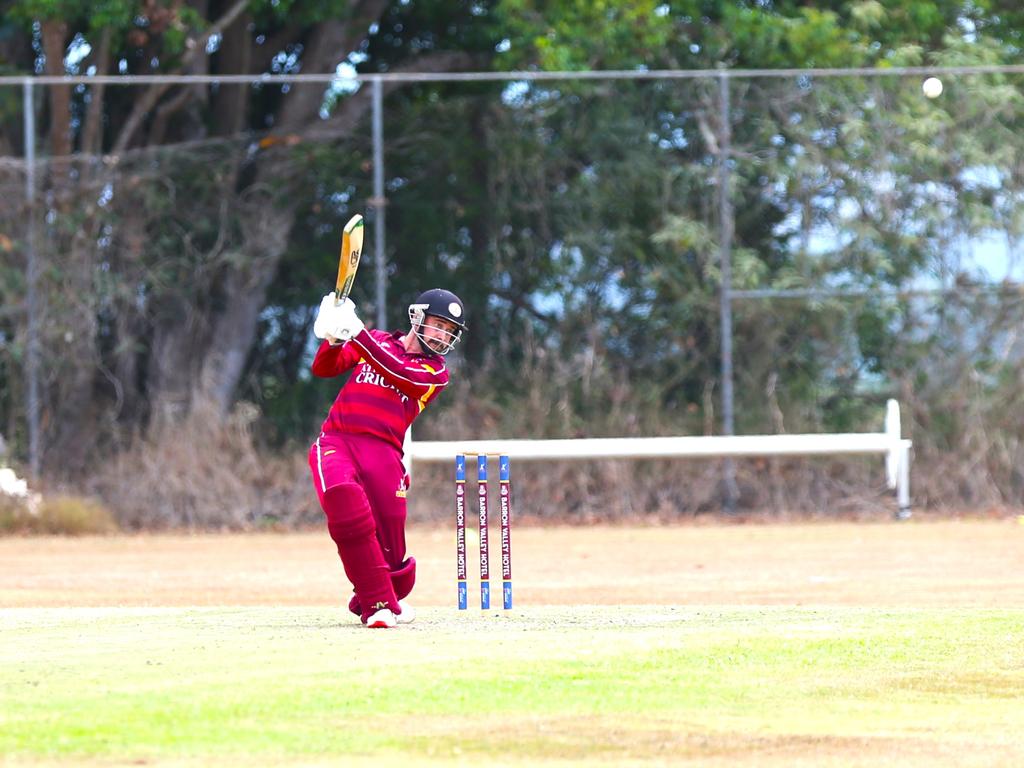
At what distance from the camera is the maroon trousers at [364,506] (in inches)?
328

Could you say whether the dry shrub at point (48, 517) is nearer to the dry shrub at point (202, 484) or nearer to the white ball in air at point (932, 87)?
the dry shrub at point (202, 484)

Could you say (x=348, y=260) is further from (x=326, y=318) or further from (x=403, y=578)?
(x=403, y=578)

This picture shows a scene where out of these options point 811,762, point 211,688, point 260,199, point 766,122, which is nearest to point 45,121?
point 260,199

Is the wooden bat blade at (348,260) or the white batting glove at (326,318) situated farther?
the wooden bat blade at (348,260)

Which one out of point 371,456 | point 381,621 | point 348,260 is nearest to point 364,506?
point 371,456

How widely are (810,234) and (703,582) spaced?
6318 mm

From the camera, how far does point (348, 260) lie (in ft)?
27.5

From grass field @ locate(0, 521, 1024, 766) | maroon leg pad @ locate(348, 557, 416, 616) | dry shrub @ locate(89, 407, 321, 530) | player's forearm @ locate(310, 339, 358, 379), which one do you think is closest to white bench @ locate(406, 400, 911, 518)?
dry shrub @ locate(89, 407, 321, 530)

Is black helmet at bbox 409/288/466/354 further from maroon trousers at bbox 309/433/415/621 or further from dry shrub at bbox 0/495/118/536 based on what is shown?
dry shrub at bbox 0/495/118/536

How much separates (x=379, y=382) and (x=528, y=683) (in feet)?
7.46

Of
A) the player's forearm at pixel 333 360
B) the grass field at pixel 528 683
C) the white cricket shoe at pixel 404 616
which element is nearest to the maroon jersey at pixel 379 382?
the player's forearm at pixel 333 360

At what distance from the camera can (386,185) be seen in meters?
18.4

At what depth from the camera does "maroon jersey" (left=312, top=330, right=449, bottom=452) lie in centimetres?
841

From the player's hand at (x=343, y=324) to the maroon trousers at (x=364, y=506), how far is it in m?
0.66
